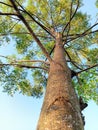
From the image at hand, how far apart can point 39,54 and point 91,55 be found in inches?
116

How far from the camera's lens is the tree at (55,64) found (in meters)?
3.52

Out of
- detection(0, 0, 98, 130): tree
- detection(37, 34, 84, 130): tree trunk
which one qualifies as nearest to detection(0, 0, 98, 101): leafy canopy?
detection(0, 0, 98, 130): tree

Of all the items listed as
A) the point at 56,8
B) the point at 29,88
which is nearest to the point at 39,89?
the point at 29,88

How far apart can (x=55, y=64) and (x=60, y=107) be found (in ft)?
5.82

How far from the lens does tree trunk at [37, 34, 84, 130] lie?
3.15 m

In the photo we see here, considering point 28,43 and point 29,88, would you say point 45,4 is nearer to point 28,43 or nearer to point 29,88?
point 28,43

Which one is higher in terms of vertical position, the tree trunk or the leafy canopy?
the leafy canopy

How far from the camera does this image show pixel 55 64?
5160mm

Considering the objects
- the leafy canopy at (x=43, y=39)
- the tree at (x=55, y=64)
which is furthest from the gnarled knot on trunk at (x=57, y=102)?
the leafy canopy at (x=43, y=39)

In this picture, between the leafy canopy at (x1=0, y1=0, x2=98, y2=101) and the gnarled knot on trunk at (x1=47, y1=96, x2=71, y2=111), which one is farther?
the leafy canopy at (x1=0, y1=0, x2=98, y2=101)

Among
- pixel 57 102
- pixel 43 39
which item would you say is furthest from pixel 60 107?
pixel 43 39

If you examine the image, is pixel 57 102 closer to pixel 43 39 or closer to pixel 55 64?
pixel 55 64

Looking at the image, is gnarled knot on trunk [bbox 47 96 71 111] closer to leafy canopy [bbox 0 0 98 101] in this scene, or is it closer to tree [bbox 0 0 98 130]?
tree [bbox 0 0 98 130]

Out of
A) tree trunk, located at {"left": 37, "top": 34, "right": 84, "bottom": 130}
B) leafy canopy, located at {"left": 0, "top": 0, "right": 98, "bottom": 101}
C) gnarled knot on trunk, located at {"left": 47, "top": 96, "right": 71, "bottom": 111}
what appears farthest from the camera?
leafy canopy, located at {"left": 0, "top": 0, "right": 98, "bottom": 101}
